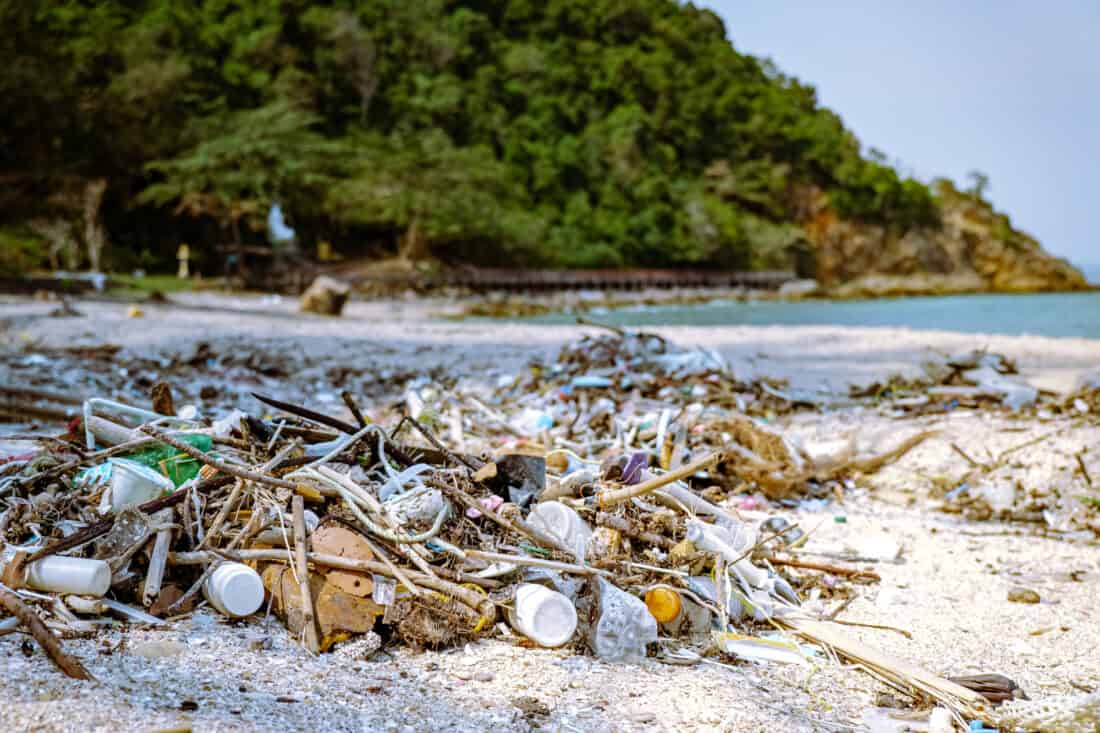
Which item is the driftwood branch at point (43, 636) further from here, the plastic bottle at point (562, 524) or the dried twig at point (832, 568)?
the dried twig at point (832, 568)

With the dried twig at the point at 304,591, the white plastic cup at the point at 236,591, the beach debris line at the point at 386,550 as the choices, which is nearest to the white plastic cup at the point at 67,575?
the beach debris line at the point at 386,550

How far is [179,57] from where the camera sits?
32.7 meters

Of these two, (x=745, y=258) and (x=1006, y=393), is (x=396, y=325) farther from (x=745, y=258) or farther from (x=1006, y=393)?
(x=745, y=258)

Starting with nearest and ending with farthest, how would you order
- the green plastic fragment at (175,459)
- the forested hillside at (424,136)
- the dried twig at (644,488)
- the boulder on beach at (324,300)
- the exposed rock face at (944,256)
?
the dried twig at (644,488)
the green plastic fragment at (175,459)
the boulder on beach at (324,300)
the forested hillside at (424,136)
the exposed rock face at (944,256)

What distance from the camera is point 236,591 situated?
7.19 ft

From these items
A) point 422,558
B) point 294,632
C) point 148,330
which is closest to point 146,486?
point 294,632

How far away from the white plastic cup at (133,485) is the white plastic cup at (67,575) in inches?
12.5

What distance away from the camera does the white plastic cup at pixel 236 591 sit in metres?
2.19

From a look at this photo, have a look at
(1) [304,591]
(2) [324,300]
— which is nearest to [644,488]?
(1) [304,591]

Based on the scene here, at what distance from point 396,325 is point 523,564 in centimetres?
1223

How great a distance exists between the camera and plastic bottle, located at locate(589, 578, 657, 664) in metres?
2.24

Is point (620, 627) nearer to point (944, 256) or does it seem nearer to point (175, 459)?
point (175, 459)

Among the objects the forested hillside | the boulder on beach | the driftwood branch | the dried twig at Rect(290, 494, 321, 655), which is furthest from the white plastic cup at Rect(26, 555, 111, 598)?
the forested hillside

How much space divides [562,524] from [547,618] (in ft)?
1.21
